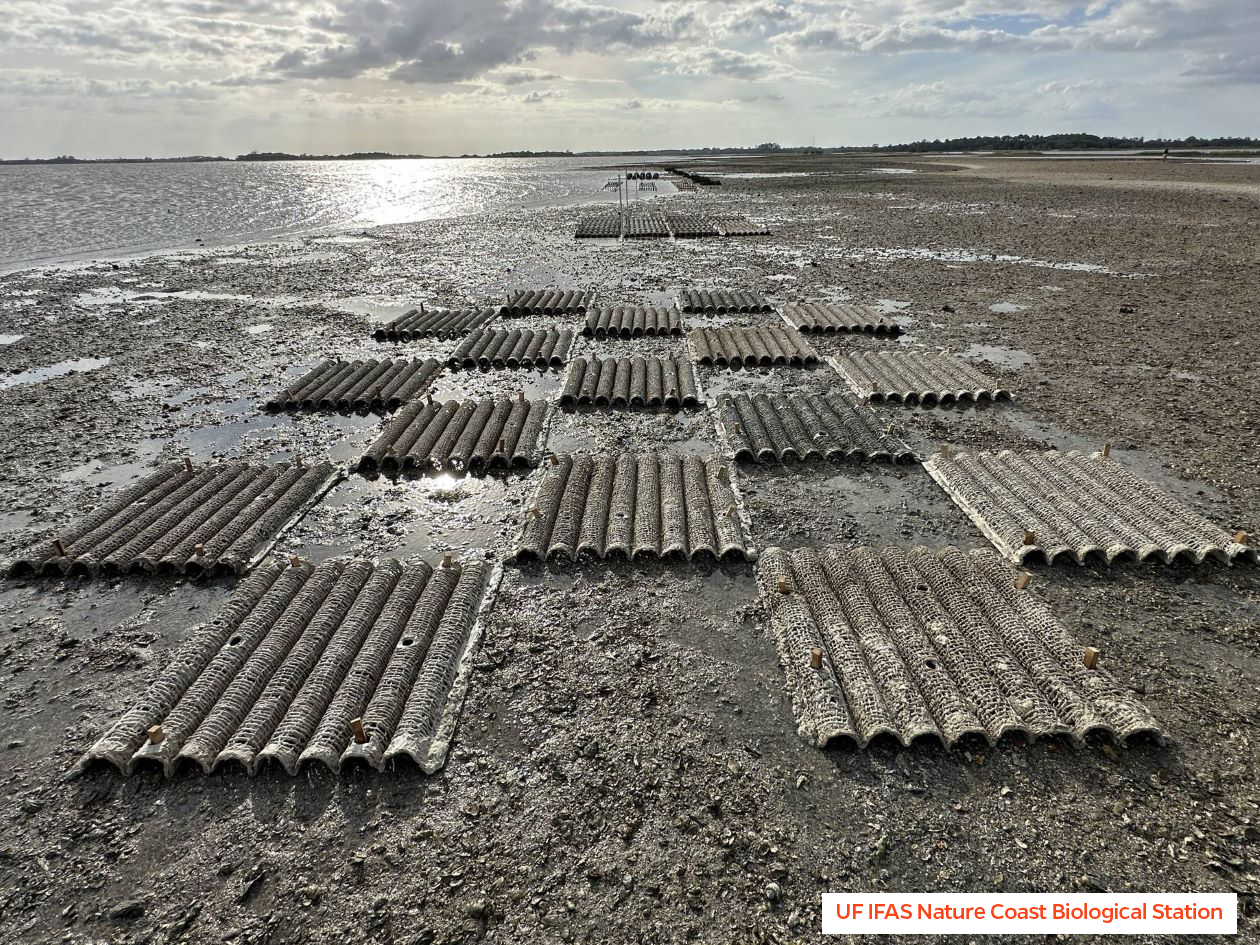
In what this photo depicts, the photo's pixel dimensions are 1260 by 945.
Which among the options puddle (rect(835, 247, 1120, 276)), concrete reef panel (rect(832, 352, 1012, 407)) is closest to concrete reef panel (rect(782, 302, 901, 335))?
concrete reef panel (rect(832, 352, 1012, 407))

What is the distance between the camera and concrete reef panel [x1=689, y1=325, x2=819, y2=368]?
1014 inches

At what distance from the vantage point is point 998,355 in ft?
85.2

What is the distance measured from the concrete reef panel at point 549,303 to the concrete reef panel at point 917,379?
49.1ft

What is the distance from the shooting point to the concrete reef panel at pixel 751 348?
1014 inches

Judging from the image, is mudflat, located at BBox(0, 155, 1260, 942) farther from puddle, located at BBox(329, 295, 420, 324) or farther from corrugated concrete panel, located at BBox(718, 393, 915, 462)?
puddle, located at BBox(329, 295, 420, 324)

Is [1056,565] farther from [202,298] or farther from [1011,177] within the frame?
[1011,177]

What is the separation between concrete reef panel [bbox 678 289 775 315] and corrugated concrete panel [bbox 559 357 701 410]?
9170mm

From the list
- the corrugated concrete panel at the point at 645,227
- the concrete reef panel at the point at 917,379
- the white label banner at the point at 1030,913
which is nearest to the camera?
the white label banner at the point at 1030,913

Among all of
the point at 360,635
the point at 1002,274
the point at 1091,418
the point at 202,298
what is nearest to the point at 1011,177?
the point at 1002,274

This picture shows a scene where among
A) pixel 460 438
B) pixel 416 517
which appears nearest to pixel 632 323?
pixel 460 438

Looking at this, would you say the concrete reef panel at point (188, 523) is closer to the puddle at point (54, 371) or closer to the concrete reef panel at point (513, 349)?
the concrete reef panel at point (513, 349)

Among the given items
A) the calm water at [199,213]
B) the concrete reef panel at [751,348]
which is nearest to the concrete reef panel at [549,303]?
the concrete reef panel at [751,348]

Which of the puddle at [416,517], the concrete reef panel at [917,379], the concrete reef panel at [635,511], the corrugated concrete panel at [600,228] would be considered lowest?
the puddle at [416,517]

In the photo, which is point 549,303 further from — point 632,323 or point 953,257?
point 953,257
